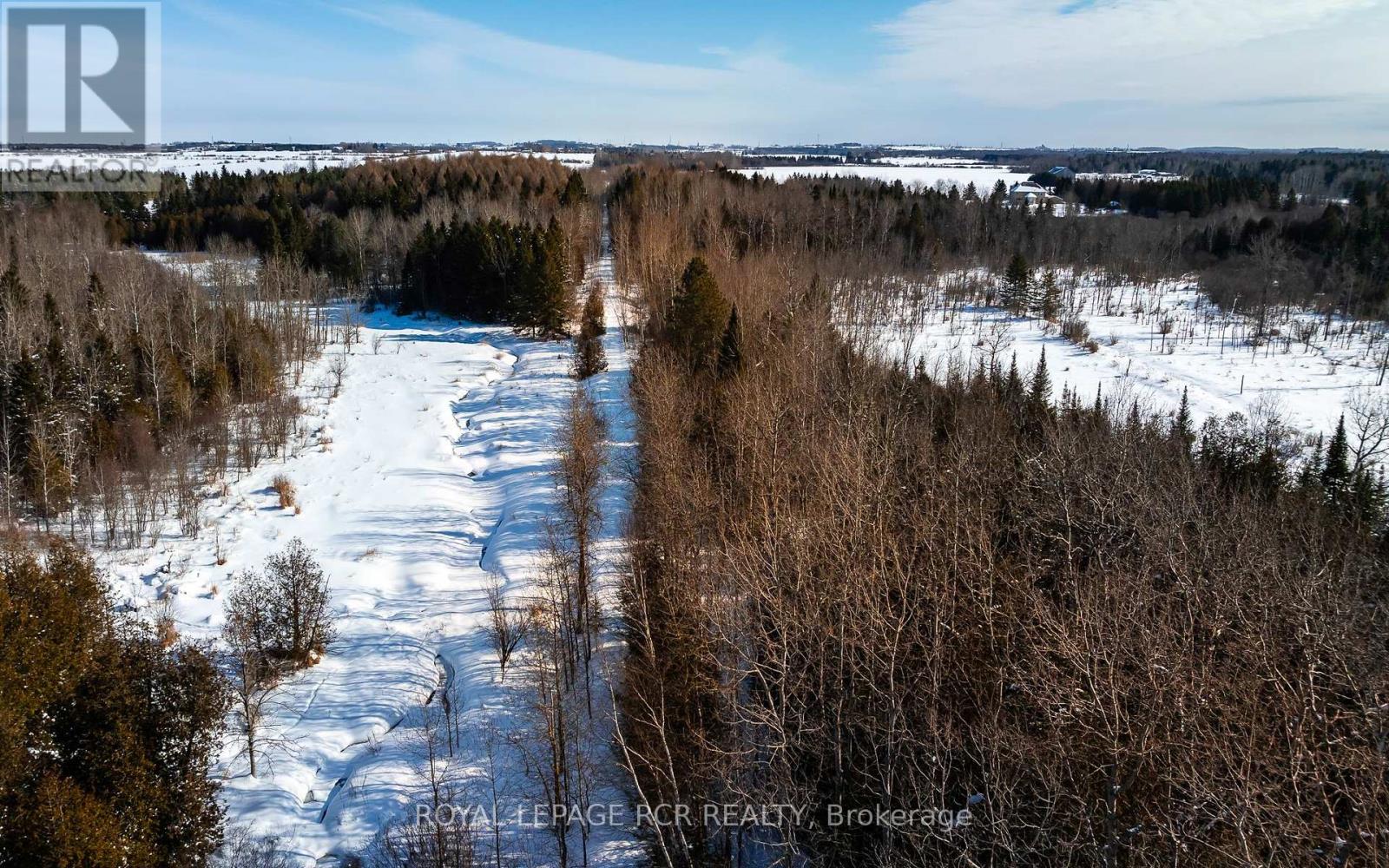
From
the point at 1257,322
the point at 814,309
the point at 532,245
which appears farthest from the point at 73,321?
the point at 1257,322

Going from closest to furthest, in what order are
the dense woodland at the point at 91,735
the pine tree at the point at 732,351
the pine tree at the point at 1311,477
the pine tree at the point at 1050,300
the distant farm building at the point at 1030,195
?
the dense woodland at the point at 91,735 < the pine tree at the point at 1311,477 < the pine tree at the point at 732,351 < the pine tree at the point at 1050,300 < the distant farm building at the point at 1030,195

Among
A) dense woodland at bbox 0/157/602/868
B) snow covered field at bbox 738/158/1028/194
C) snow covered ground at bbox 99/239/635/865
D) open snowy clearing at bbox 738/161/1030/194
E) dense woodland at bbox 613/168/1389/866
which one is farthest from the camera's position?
snow covered field at bbox 738/158/1028/194

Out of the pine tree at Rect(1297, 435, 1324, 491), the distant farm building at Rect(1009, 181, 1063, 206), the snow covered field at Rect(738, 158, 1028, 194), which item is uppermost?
the snow covered field at Rect(738, 158, 1028, 194)

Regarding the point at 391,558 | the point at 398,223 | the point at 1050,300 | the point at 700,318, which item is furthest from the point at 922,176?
the point at 391,558

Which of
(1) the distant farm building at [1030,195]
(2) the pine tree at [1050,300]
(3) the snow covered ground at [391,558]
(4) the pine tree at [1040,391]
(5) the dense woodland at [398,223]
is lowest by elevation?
(3) the snow covered ground at [391,558]

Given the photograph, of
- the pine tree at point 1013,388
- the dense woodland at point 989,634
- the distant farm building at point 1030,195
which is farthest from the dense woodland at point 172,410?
the distant farm building at point 1030,195

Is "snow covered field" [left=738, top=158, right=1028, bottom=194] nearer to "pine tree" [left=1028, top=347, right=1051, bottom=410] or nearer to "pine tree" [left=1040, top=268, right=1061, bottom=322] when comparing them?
"pine tree" [left=1040, top=268, right=1061, bottom=322]

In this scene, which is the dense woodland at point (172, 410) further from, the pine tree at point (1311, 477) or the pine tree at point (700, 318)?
the pine tree at point (1311, 477)

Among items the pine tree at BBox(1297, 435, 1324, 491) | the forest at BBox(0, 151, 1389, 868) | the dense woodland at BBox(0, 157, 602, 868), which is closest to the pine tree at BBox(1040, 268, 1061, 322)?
the forest at BBox(0, 151, 1389, 868)
